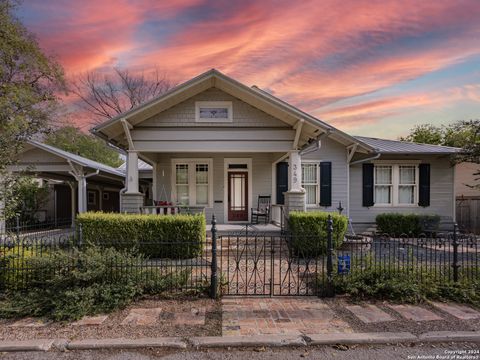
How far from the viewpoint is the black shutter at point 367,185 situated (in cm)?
1286

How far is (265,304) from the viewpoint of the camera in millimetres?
5098

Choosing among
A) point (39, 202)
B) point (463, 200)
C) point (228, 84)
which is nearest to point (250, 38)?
point (228, 84)

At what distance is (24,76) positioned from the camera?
1544 centimetres

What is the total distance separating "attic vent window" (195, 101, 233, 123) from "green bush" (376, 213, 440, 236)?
753cm

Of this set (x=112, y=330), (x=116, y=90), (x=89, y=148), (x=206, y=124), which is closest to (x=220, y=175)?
(x=206, y=124)

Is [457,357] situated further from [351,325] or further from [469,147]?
[469,147]

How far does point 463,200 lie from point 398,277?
11807mm

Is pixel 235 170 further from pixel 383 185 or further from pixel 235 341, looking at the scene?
pixel 235 341

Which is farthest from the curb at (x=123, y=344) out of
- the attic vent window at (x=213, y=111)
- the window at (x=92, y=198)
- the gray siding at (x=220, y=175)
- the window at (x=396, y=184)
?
the window at (x=92, y=198)

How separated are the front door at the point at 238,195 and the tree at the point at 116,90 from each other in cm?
1884

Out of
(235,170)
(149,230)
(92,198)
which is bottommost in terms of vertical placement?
(149,230)

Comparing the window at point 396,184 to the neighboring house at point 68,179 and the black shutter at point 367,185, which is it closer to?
the black shutter at point 367,185

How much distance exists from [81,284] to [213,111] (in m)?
6.42

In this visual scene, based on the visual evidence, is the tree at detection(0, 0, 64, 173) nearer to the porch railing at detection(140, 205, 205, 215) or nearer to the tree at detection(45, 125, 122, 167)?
the porch railing at detection(140, 205, 205, 215)
